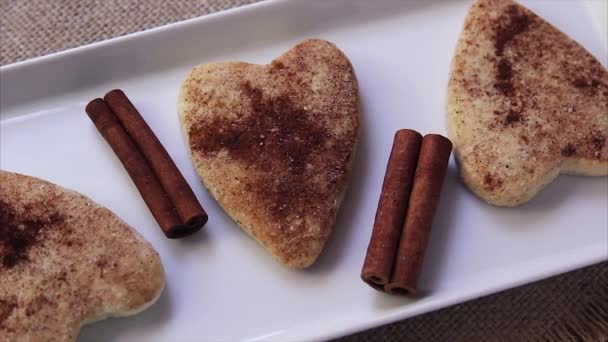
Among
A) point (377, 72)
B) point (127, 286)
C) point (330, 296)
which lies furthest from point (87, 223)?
point (377, 72)

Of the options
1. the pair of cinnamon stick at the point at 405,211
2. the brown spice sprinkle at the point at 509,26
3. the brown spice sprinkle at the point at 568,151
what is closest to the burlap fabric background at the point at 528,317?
the pair of cinnamon stick at the point at 405,211

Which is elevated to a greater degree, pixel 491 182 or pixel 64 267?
pixel 491 182

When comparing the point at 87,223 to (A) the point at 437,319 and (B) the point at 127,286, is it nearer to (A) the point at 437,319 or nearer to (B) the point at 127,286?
(B) the point at 127,286

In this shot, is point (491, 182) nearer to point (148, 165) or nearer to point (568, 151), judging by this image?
point (568, 151)

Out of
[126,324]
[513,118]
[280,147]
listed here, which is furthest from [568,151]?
[126,324]

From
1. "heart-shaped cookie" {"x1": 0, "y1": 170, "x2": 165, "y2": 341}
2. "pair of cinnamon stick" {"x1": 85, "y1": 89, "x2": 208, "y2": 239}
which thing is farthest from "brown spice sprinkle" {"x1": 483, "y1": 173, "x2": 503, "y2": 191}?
"heart-shaped cookie" {"x1": 0, "y1": 170, "x2": 165, "y2": 341}

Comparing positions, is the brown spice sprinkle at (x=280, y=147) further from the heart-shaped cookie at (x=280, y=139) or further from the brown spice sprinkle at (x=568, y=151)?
the brown spice sprinkle at (x=568, y=151)

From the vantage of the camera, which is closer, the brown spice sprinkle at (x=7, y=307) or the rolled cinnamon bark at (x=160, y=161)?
the brown spice sprinkle at (x=7, y=307)
